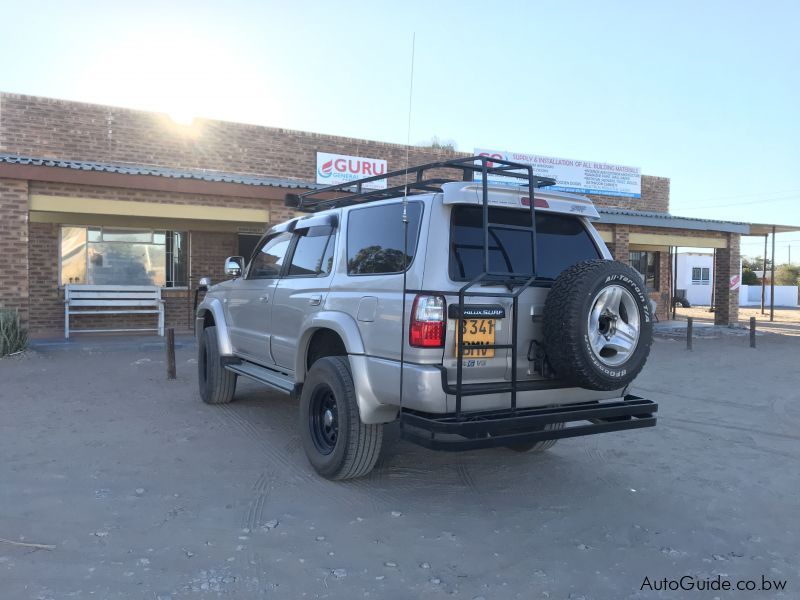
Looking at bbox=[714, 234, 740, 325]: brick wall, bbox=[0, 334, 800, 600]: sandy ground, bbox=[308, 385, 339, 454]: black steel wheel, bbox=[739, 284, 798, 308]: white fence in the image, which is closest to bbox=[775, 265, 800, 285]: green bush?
bbox=[739, 284, 798, 308]: white fence

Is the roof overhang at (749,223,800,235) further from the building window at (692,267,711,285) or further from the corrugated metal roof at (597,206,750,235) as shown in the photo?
the building window at (692,267,711,285)

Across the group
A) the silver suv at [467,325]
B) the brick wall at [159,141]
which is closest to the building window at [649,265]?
the brick wall at [159,141]

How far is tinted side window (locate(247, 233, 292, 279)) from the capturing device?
610 cm

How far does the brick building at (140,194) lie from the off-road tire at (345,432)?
27.0ft

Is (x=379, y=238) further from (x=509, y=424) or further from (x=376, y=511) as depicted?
(x=376, y=511)

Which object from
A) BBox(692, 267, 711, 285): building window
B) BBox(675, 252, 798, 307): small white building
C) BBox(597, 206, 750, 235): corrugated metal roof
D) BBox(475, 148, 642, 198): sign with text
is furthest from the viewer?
BBox(692, 267, 711, 285): building window

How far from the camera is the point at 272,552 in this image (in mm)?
3576

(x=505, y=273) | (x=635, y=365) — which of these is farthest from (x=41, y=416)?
(x=635, y=365)

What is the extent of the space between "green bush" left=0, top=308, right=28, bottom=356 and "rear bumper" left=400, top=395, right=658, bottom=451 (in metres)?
8.98

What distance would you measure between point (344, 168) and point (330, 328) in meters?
11.9

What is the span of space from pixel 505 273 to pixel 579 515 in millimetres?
1647

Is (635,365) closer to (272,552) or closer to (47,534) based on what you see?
(272,552)

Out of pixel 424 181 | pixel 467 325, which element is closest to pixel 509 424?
pixel 467 325

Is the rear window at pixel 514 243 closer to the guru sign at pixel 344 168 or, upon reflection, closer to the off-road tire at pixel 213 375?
the off-road tire at pixel 213 375
